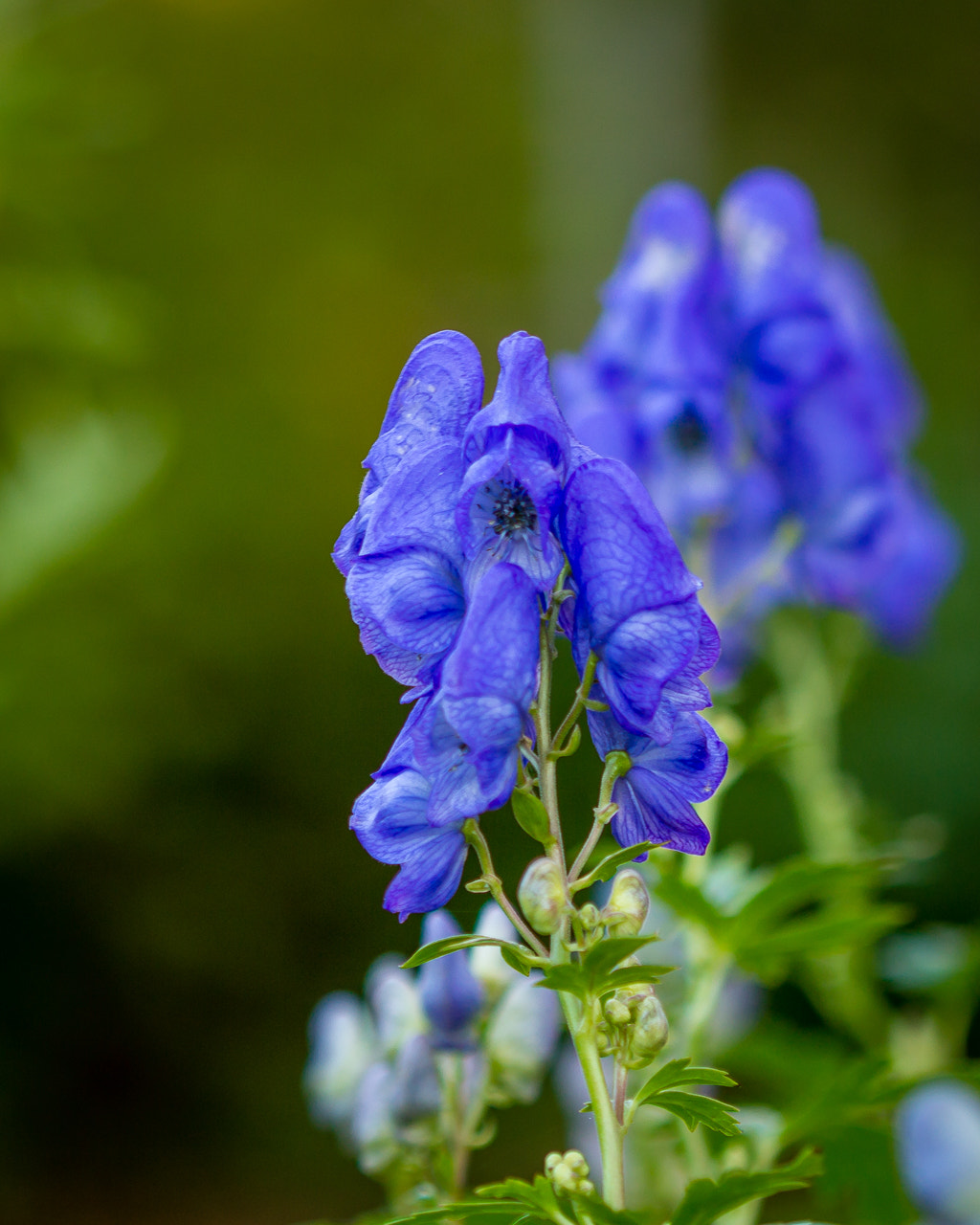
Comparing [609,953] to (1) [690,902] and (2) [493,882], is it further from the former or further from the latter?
(1) [690,902]

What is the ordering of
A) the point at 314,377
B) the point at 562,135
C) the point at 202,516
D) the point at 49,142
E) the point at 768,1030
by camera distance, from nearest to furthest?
1. the point at 768,1030
2. the point at 49,142
3. the point at 202,516
4. the point at 314,377
5. the point at 562,135

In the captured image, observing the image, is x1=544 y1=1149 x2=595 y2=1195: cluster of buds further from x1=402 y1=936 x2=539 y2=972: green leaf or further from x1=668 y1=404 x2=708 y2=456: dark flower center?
x1=668 y1=404 x2=708 y2=456: dark flower center

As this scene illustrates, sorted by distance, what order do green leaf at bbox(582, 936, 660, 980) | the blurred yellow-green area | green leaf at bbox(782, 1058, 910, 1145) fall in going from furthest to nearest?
the blurred yellow-green area
green leaf at bbox(782, 1058, 910, 1145)
green leaf at bbox(582, 936, 660, 980)

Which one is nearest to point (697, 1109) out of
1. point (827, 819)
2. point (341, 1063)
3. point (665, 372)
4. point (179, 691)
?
point (341, 1063)

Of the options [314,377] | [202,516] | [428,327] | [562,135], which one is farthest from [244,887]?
[562,135]

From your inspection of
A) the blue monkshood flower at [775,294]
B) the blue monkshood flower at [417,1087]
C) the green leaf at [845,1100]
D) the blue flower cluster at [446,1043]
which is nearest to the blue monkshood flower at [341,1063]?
the blue flower cluster at [446,1043]

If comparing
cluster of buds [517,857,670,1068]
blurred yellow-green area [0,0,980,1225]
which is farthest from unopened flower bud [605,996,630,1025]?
blurred yellow-green area [0,0,980,1225]

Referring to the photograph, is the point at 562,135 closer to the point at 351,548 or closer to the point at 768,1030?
the point at 768,1030
